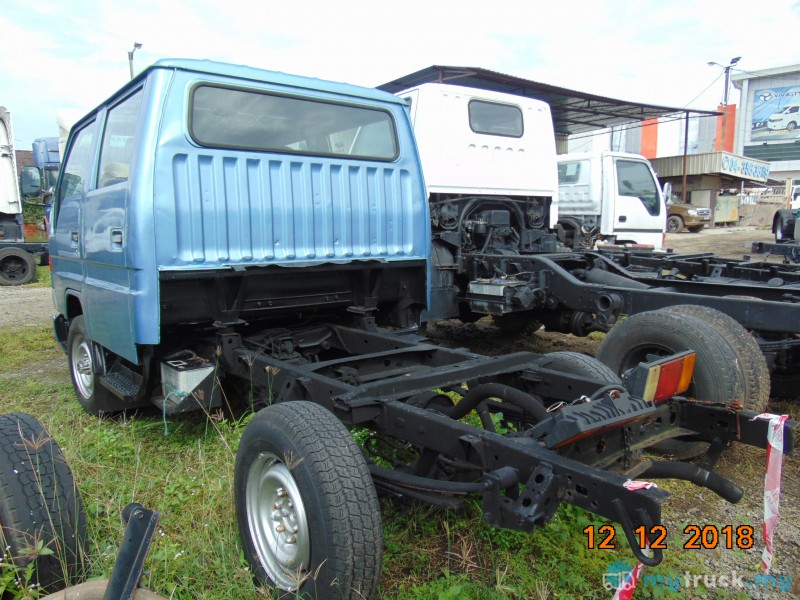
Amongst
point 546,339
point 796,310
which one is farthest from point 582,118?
point 796,310

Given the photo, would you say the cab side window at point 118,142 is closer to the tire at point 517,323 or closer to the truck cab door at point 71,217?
the truck cab door at point 71,217

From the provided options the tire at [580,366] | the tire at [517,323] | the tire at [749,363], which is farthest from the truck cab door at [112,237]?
the tire at [517,323]

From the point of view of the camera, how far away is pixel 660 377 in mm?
2311

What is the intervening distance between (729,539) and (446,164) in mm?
3842

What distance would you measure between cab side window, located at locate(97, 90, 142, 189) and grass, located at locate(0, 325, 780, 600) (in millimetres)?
→ 1556

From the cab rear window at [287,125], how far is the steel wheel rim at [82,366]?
1.90 meters

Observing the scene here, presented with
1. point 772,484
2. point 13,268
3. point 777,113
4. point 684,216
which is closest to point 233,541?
point 772,484

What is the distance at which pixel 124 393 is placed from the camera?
3.53 m

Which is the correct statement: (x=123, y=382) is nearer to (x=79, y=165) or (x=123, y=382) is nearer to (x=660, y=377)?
(x=79, y=165)

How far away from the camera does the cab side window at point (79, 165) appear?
3.94 m

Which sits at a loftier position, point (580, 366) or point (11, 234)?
point (11, 234)

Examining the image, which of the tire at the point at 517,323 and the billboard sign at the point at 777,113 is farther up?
the billboard sign at the point at 777,113

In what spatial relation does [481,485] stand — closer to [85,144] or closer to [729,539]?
[729,539]

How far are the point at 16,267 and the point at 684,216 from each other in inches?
859
